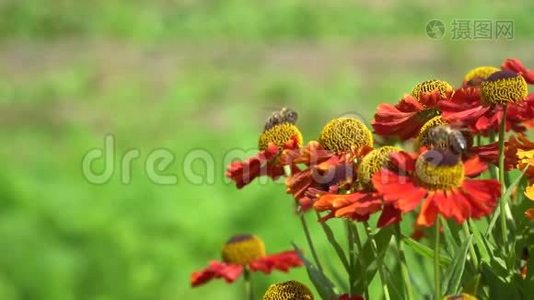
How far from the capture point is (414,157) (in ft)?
2.30

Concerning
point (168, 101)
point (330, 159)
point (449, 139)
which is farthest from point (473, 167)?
point (168, 101)

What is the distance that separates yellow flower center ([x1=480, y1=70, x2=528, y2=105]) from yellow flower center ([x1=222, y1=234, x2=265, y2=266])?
1.52 ft

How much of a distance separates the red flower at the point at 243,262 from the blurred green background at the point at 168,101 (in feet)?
0.32

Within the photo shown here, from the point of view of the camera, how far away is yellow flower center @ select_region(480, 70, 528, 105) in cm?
83

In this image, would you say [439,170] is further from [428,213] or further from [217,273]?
[217,273]

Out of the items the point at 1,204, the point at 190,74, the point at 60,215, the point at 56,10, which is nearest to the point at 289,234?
the point at 60,215

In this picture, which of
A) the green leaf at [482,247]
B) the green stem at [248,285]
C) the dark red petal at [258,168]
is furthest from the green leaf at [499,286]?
the green stem at [248,285]

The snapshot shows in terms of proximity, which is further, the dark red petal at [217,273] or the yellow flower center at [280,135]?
the dark red petal at [217,273]

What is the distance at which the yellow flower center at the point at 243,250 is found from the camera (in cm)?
123

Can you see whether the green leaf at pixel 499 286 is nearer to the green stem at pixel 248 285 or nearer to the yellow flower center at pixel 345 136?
the yellow flower center at pixel 345 136

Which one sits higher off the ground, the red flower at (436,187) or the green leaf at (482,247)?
the red flower at (436,187)

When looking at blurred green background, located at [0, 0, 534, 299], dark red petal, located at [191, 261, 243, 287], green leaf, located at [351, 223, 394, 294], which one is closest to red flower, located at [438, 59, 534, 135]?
green leaf, located at [351, 223, 394, 294]

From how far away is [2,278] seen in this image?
272 cm

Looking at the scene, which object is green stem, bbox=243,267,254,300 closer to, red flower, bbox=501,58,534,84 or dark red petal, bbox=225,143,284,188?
dark red petal, bbox=225,143,284,188
